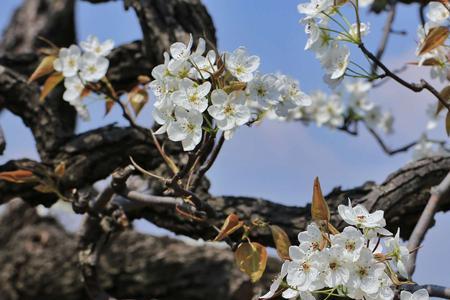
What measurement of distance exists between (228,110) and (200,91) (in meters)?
0.06

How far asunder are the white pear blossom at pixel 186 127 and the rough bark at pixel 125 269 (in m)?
1.84

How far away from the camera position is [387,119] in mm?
3662

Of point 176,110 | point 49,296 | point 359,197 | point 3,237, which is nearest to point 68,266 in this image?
point 49,296

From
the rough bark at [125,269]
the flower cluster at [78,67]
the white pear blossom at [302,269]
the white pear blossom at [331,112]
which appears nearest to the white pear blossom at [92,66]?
the flower cluster at [78,67]

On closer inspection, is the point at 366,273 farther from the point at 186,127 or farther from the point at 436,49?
the point at 436,49

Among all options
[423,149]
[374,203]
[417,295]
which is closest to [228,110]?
[417,295]

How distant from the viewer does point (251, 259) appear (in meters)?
1.48

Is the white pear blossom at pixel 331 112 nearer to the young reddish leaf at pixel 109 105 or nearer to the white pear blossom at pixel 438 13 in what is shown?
the young reddish leaf at pixel 109 105

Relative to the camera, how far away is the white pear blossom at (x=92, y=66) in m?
2.04

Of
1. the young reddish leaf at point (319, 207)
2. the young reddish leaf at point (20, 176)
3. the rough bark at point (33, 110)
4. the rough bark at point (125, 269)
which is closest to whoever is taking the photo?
the young reddish leaf at point (319, 207)

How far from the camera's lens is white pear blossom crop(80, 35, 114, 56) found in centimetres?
210

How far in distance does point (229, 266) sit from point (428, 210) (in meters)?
1.49

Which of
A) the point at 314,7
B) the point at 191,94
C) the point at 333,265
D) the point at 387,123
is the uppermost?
the point at 314,7

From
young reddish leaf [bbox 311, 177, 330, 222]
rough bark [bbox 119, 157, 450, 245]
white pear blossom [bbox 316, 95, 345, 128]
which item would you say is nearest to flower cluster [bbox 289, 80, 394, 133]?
white pear blossom [bbox 316, 95, 345, 128]
